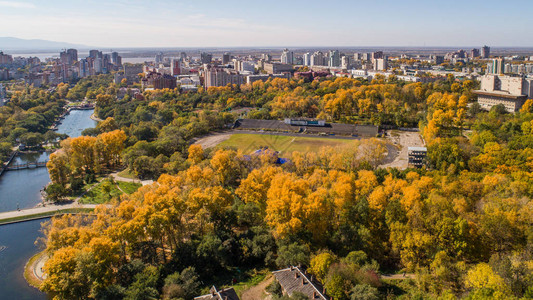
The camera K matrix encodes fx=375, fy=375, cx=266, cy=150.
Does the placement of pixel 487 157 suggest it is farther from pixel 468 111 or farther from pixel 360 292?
pixel 468 111

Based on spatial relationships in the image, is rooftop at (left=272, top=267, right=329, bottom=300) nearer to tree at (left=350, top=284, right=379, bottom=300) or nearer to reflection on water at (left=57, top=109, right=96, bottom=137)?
tree at (left=350, top=284, right=379, bottom=300)

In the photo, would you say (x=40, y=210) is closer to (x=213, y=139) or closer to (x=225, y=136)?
(x=213, y=139)

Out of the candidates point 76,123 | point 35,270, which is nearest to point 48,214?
point 35,270

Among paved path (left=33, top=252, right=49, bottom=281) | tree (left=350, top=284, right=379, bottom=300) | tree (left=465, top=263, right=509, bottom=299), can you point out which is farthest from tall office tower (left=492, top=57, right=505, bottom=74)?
paved path (left=33, top=252, right=49, bottom=281)

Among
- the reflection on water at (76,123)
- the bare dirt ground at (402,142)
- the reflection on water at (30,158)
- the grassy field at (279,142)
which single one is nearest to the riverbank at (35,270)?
the grassy field at (279,142)

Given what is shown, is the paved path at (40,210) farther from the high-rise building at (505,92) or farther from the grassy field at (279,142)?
the high-rise building at (505,92)

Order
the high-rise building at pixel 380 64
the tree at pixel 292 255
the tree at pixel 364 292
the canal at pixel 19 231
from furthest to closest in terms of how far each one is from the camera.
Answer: the high-rise building at pixel 380 64 < the canal at pixel 19 231 < the tree at pixel 292 255 < the tree at pixel 364 292
